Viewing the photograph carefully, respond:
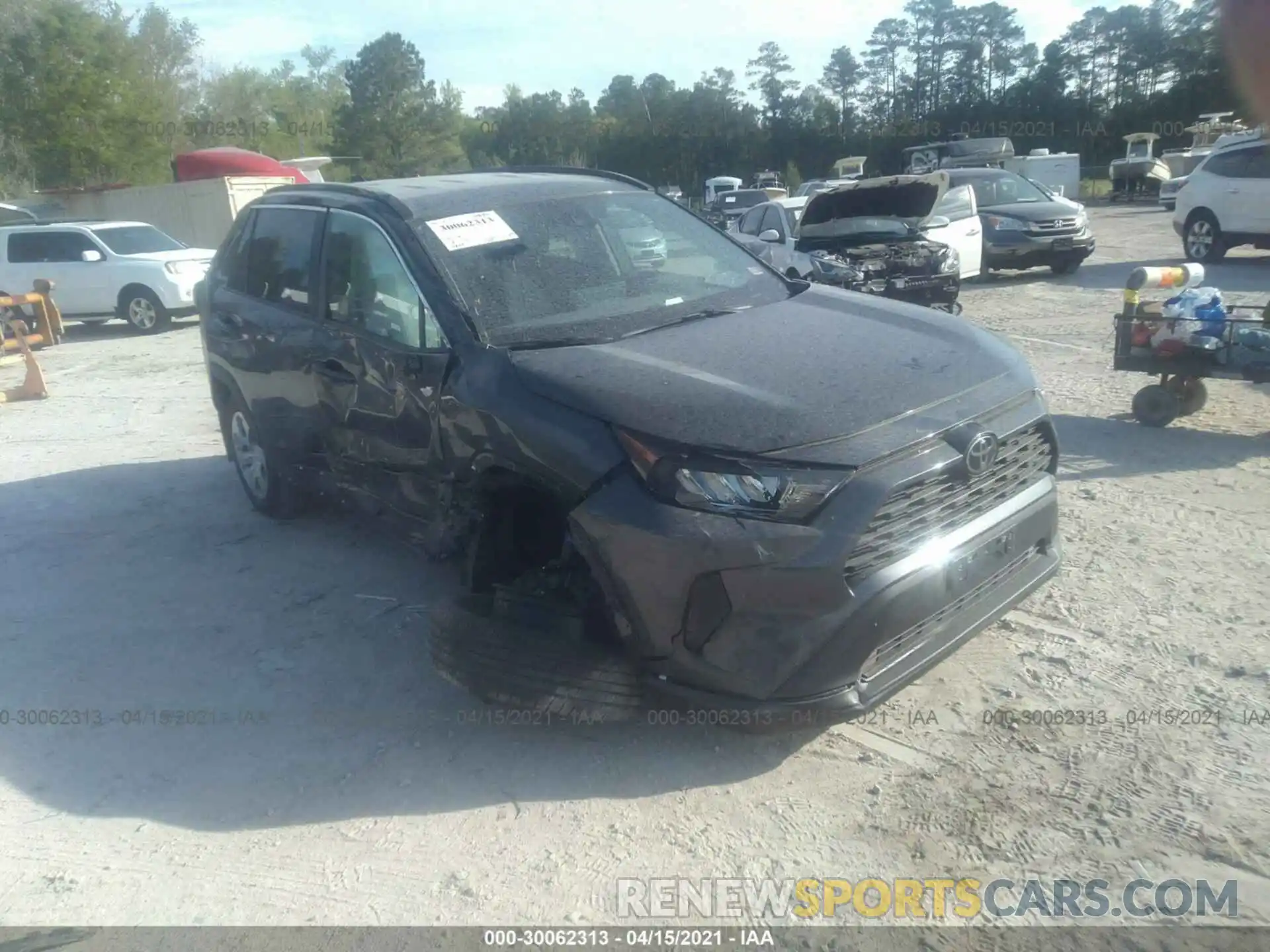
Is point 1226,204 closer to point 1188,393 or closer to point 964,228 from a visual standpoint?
point 964,228

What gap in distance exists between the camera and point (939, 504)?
11.7ft

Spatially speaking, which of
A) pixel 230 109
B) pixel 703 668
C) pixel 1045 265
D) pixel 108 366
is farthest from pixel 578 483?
pixel 230 109

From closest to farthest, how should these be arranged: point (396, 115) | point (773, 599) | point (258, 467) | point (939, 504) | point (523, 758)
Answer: point (773, 599) < point (939, 504) < point (523, 758) < point (258, 467) < point (396, 115)

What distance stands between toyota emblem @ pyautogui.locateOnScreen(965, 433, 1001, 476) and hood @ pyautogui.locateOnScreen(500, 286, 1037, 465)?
4.0 inches

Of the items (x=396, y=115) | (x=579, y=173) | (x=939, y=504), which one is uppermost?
(x=396, y=115)

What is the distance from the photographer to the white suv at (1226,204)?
580 inches

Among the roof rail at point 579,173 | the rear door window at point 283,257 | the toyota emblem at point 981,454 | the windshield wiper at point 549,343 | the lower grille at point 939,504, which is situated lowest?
the lower grille at point 939,504

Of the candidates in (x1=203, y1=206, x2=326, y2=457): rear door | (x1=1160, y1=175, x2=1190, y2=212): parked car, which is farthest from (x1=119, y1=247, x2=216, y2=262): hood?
(x1=1160, y1=175, x2=1190, y2=212): parked car

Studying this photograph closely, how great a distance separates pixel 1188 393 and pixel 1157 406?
0.25 metres

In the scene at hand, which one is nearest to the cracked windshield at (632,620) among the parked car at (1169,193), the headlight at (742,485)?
the headlight at (742,485)

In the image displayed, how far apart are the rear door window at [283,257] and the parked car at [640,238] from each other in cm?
147

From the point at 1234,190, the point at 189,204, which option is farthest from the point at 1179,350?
the point at 189,204

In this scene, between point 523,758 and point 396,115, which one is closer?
point 523,758

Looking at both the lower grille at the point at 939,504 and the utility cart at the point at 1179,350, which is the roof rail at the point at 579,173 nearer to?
the lower grille at the point at 939,504
